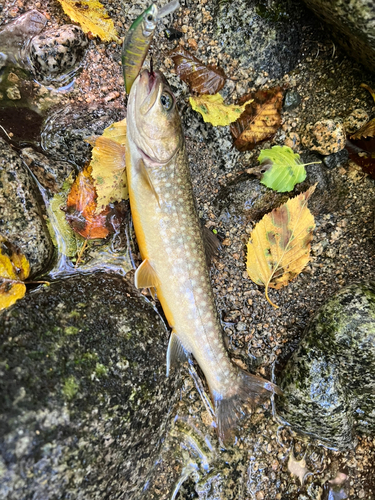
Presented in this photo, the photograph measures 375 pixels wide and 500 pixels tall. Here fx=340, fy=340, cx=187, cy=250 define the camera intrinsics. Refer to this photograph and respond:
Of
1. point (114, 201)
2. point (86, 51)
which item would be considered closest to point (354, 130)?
point (114, 201)

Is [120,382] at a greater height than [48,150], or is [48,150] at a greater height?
[48,150]

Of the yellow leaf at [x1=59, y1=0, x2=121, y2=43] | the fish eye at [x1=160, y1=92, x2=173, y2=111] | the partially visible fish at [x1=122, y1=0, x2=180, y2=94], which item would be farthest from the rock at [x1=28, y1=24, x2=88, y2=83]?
the fish eye at [x1=160, y1=92, x2=173, y2=111]

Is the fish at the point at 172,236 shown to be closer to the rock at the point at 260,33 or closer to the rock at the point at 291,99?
the rock at the point at 260,33

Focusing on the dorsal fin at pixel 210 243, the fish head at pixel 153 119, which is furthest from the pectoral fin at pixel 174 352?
the fish head at pixel 153 119

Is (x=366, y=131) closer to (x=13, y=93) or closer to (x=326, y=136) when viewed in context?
(x=326, y=136)

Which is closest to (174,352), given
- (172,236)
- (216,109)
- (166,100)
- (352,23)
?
(172,236)

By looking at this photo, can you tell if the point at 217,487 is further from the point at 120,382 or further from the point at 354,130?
the point at 354,130
